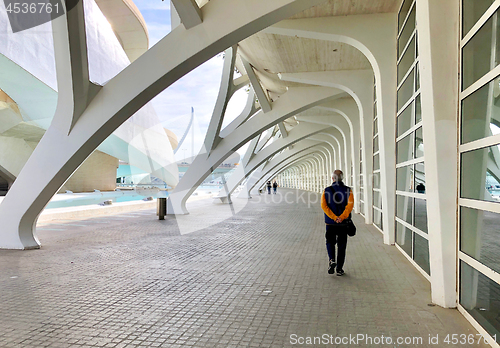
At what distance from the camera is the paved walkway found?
358cm

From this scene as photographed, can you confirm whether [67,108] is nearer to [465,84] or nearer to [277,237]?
[277,237]

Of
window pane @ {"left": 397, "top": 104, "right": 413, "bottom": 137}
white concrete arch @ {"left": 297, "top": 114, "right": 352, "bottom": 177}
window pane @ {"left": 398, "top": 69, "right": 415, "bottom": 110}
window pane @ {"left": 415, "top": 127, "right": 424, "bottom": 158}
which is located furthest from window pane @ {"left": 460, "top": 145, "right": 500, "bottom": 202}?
white concrete arch @ {"left": 297, "top": 114, "right": 352, "bottom": 177}

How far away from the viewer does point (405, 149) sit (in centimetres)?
752

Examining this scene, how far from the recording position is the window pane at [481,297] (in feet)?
10.8

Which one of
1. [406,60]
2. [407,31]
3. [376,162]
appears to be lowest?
[376,162]

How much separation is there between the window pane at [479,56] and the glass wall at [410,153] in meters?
1.83

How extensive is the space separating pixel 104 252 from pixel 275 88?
46.7 ft

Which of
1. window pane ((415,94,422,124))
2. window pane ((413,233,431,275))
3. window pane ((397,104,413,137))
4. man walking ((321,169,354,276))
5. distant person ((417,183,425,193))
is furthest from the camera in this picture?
window pane ((397,104,413,137))

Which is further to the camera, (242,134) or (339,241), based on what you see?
(242,134)

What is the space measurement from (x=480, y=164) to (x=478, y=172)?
0.35 feet

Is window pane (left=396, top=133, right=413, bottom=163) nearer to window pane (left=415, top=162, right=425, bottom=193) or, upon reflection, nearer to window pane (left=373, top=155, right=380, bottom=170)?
window pane (left=415, top=162, right=425, bottom=193)

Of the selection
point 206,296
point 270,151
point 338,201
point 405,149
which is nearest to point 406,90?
point 405,149

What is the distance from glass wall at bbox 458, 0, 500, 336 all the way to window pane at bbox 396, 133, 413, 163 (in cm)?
307

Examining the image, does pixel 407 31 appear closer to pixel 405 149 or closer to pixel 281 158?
pixel 405 149
